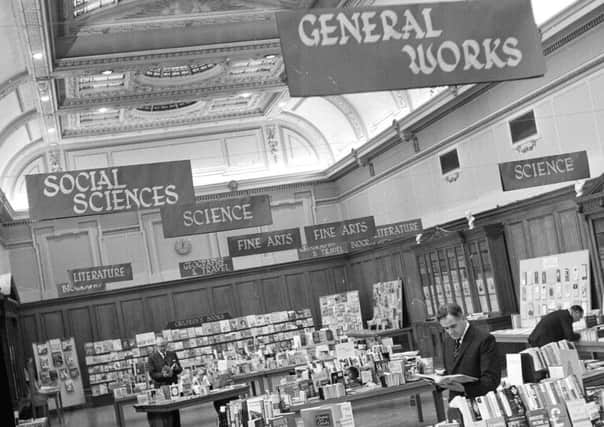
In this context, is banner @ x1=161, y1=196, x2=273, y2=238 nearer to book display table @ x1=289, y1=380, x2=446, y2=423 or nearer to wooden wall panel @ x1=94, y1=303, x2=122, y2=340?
book display table @ x1=289, y1=380, x2=446, y2=423

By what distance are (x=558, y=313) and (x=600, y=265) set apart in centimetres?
208

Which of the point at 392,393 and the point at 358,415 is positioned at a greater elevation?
the point at 392,393

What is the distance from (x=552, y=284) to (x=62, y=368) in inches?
522

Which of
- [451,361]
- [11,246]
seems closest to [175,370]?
[451,361]

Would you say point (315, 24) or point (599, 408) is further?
point (315, 24)

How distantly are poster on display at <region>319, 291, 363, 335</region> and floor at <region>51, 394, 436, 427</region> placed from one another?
618 cm

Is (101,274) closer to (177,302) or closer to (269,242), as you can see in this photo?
(269,242)

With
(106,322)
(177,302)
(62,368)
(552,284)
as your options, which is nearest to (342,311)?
(177,302)

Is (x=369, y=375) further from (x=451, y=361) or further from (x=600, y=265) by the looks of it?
(x=600, y=265)

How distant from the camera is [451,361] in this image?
21.5 feet

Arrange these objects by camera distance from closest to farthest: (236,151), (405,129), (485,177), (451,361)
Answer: (451,361), (485,177), (405,129), (236,151)

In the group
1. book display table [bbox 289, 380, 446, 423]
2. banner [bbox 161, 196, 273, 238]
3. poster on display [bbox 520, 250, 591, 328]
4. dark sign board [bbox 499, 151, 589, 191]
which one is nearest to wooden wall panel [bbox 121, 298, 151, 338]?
banner [bbox 161, 196, 273, 238]

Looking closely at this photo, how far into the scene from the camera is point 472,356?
6.29 m

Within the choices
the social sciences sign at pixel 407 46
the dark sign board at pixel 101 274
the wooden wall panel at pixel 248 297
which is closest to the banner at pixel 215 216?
the dark sign board at pixel 101 274
